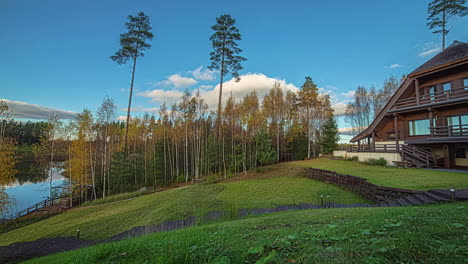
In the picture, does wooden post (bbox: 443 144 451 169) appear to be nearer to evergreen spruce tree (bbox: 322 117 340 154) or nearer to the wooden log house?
the wooden log house

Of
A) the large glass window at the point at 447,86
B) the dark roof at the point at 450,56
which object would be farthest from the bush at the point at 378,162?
the dark roof at the point at 450,56

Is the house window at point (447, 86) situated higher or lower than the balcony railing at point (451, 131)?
higher

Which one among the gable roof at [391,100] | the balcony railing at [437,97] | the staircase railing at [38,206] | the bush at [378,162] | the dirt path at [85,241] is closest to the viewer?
the dirt path at [85,241]

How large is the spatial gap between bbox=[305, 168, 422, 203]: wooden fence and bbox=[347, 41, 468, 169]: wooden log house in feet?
A: 22.4

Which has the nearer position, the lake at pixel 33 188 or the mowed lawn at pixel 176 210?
the mowed lawn at pixel 176 210

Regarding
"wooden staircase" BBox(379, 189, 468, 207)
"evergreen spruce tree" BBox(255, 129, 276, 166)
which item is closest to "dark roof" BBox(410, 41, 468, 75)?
"wooden staircase" BBox(379, 189, 468, 207)

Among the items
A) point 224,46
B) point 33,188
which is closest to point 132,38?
point 224,46

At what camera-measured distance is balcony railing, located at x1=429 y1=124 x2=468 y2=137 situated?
1390cm

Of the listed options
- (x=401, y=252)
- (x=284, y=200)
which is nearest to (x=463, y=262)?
(x=401, y=252)

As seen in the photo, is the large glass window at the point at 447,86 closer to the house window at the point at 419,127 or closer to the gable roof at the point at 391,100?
the gable roof at the point at 391,100

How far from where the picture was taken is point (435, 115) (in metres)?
16.2

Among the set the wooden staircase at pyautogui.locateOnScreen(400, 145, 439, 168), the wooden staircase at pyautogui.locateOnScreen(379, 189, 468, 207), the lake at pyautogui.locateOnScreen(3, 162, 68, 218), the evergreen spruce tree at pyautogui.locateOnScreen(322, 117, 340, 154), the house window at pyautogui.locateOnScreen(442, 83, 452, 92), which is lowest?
the lake at pyautogui.locateOnScreen(3, 162, 68, 218)

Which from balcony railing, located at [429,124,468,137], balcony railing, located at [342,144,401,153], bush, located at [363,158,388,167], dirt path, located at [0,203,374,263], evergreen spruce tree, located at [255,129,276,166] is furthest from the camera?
evergreen spruce tree, located at [255,129,276,166]

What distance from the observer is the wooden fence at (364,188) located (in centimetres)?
854
